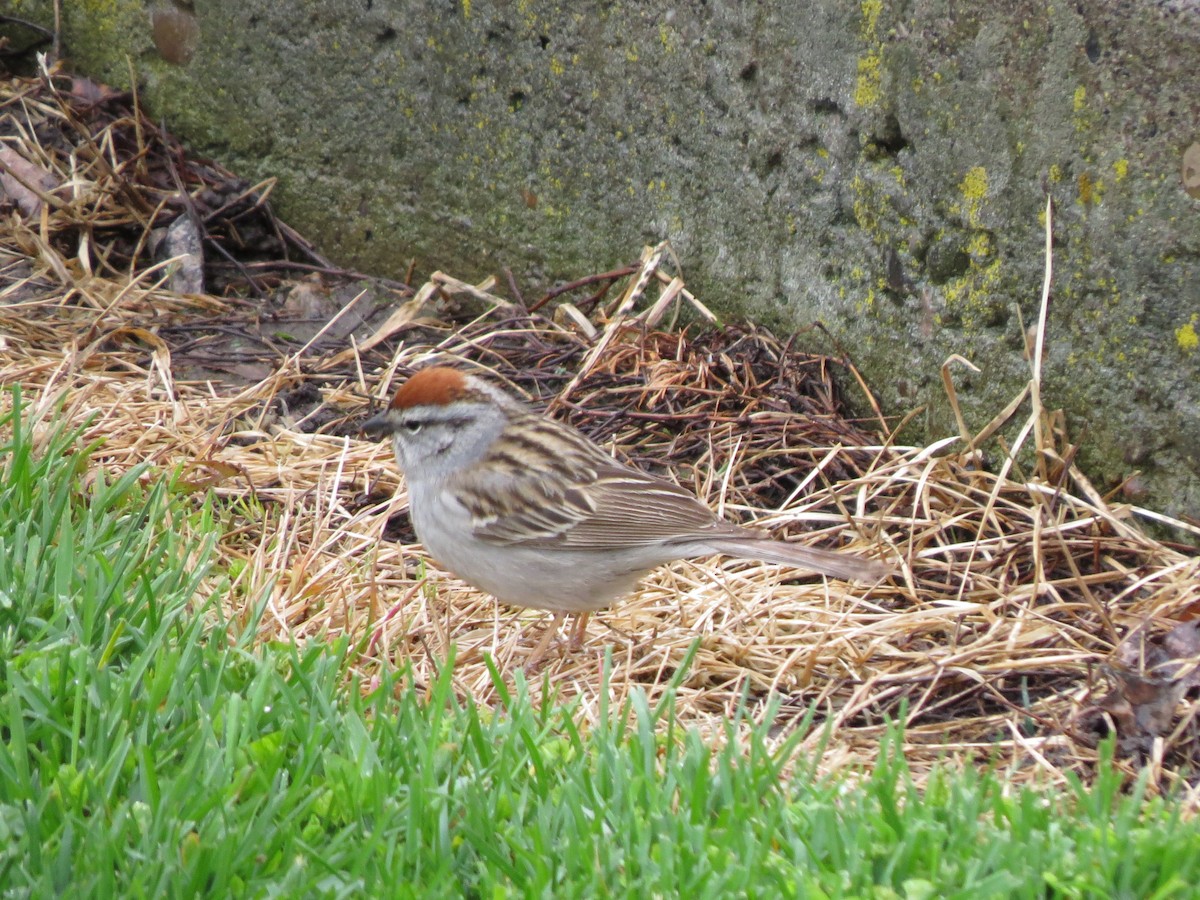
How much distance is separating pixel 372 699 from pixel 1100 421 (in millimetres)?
2699

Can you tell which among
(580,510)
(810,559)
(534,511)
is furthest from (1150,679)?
(534,511)

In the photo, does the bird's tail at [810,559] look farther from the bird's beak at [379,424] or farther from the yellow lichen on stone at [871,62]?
the yellow lichen on stone at [871,62]

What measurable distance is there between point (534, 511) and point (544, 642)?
43 cm

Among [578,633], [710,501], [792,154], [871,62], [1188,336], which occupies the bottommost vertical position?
[578,633]

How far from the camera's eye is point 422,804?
10.4 ft

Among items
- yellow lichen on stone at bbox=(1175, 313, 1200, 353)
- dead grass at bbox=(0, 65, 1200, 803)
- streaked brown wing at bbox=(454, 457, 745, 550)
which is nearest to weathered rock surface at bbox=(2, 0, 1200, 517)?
yellow lichen on stone at bbox=(1175, 313, 1200, 353)

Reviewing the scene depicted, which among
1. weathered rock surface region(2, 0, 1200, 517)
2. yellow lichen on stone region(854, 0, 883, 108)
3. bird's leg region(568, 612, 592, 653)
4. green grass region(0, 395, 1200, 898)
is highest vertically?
yellow lichen on stone region(854, 0, 883, 108)

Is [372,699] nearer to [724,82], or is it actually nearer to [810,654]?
[810,654]

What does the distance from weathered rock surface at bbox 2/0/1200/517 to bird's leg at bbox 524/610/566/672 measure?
5.47 ft

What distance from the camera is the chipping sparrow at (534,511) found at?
15.0ft

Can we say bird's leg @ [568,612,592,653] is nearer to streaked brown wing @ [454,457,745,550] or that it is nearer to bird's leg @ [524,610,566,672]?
bird's leg @ [524,610,566,672]

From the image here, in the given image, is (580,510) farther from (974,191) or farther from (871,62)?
(871,62)

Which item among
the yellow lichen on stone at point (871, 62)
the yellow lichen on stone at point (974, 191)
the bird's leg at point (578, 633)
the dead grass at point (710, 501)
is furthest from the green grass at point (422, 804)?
the yellow lichen on stone at point (871, 62)

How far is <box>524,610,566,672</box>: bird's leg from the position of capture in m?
4.66
